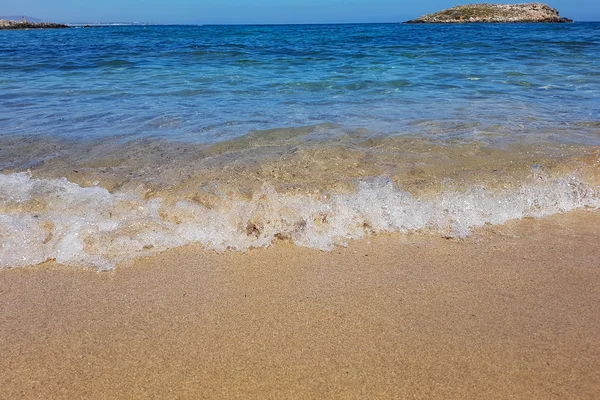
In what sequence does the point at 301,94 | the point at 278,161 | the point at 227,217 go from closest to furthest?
the point at 227,217 < the point at 278,161 < the point at 301,94

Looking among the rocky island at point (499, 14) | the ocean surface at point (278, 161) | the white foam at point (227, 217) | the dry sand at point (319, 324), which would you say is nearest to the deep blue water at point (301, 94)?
the ocean surface at point (278, 161)

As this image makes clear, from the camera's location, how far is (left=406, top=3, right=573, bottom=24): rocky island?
174 ft

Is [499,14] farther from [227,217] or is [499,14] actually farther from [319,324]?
[319,324]

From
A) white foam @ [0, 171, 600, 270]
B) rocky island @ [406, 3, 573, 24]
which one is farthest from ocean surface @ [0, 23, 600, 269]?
rocky island @ [406, 3, 573, 24]

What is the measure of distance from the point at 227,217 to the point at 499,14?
60.3 m

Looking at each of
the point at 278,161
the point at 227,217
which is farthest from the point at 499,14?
the point at 227,217

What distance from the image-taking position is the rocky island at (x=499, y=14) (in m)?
52.9

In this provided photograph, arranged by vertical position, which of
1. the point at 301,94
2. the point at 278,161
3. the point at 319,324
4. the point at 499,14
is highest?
the point at 499,14

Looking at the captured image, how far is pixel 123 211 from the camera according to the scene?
2.90m

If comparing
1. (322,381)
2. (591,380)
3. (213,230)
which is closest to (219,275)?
(213,230)

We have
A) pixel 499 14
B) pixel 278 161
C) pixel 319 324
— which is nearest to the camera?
pixel 319 324

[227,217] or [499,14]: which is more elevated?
[499,14]

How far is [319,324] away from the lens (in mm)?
1932

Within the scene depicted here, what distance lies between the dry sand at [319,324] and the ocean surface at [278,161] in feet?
0.82
